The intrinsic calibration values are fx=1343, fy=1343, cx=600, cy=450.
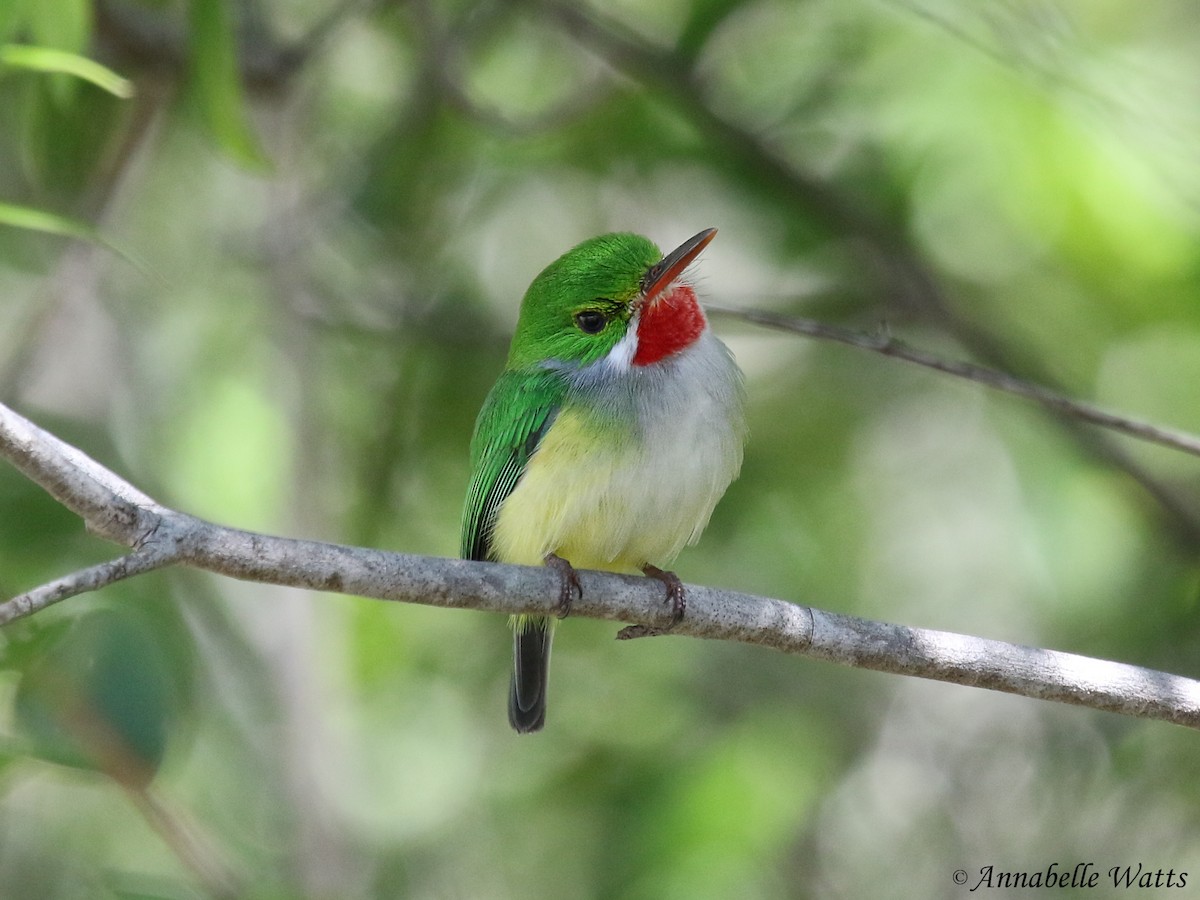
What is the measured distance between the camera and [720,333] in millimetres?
4668

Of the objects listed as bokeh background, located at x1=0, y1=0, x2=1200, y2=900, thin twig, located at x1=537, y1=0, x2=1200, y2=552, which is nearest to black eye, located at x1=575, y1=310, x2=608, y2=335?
bokeh background, located at x1=0, y1=0, x2=1200, y2=900

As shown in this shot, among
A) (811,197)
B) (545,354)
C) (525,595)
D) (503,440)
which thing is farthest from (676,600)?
(811,197)

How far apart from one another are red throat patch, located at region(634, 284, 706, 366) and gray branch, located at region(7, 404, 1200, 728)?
72 centimetres

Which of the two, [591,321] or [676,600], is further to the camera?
[591,321]

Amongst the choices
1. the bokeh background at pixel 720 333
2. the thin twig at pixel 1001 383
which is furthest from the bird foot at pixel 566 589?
the bokeh background at pixel 720 333

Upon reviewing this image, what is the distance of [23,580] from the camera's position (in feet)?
13.6

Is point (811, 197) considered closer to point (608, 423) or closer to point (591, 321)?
point (591, 321)

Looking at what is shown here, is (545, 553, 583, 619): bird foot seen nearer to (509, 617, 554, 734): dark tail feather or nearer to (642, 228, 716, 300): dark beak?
(642, 228, 716, 300): dark beak

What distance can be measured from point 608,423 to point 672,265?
0.46 meters

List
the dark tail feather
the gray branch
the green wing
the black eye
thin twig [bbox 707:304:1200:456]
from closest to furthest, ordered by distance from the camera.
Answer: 1. the gray branch
2. thin twig [bbox 707:304:1200:456]
3. the green wing
4. the black eye
5. the dark tail feather

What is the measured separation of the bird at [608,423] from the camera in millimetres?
3152

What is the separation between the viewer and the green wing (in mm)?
3301

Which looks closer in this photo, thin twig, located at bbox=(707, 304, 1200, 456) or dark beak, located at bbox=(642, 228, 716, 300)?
thin twig, located at bbox=(707, 304, 1200, 456)

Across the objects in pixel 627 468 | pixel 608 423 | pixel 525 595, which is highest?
pixel 608 423
